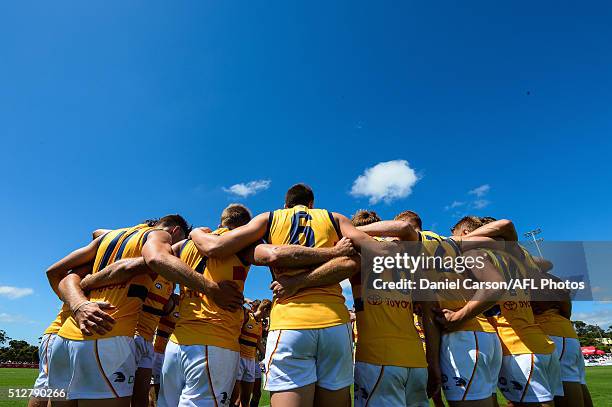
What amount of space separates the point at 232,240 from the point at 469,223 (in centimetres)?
375

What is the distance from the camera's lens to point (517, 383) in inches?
190

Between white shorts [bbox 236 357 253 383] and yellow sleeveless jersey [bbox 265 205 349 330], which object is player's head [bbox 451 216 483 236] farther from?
white shorts [bbox 236 357 253 383]

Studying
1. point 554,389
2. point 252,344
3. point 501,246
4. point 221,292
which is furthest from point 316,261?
point 252,344

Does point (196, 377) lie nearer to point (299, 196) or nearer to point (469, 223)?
point (299, 196)

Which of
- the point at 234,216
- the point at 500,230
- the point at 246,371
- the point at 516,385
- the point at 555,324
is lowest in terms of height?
the point at 246,371

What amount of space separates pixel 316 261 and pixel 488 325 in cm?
252

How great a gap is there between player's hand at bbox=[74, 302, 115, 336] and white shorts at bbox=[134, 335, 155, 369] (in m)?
2.95

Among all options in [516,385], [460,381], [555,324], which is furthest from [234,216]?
[555,324]

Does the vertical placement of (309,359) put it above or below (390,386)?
above

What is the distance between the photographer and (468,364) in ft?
13.9

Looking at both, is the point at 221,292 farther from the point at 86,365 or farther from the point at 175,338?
the point at 86,365

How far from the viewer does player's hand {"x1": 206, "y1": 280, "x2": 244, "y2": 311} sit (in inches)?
151

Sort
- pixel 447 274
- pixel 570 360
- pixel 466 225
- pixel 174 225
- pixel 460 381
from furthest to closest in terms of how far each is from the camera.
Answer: pixel 570 360 < pixel 466 225 < pixel 174 225 < pixel 447 274 < pixel 460 381

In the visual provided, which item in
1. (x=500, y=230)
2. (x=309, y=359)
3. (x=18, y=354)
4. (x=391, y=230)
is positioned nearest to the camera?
(x=309, y=359)
